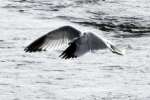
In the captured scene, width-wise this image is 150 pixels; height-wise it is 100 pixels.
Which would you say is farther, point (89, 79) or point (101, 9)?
point (101, 9)

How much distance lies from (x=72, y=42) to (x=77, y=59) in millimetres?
2769

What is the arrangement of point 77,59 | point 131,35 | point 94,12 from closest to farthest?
1. point 77,59
2. point 131,35
3. point 94,12

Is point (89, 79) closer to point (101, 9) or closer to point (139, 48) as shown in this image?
point (139, 48)

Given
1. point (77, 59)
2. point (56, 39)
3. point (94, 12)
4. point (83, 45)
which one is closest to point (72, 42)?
point (83, 45)

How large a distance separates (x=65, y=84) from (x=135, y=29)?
2748mm

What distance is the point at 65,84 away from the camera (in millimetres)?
8000

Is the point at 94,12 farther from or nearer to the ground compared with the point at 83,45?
nearer to the ground

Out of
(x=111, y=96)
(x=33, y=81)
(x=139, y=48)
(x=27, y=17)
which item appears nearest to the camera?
(x=111, y=96)

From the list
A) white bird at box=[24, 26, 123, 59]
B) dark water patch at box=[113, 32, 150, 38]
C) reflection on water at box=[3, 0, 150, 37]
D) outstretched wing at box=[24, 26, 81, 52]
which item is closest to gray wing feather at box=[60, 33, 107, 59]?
white bird at box=[24, 26, 123, 59]

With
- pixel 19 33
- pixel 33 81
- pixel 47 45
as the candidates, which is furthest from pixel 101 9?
pixel 47 45

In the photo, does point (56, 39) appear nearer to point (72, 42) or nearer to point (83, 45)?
point (72, 42)

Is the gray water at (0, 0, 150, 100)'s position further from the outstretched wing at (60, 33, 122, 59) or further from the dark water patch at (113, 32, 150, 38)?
the outstretched wing at (60, 33, 122, 59)

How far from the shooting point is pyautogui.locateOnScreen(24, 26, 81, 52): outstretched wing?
6590 millimetres

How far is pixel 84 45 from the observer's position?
6332 millimetres
